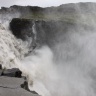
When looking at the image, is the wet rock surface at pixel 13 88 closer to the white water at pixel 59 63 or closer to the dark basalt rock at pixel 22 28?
the white water at pixel 59 63

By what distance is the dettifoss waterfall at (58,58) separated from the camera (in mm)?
15305

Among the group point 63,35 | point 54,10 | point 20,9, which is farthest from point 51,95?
point 54,10

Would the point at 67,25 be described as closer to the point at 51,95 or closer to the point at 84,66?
the point at 84,66

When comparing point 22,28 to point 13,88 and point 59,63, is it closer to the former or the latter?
point 59,63

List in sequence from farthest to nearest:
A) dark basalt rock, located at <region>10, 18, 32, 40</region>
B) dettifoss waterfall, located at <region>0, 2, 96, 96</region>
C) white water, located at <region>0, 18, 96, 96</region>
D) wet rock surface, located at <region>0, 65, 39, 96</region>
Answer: dark basalt rock, located at <region>10, 18, 32, 40</region>, dettifoss waterfall, located at <region>0, 2, 96, 96</region>, white water, located at <region>0, 18, 96, 96</region>, wet rock surface, located at <region>0, 65, 39, 96</region>

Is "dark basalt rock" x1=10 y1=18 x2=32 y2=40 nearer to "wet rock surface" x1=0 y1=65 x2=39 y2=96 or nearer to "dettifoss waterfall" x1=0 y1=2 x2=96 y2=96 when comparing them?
"dettifoss waterfall" x1=0 y1=2 x2=96 y2=96

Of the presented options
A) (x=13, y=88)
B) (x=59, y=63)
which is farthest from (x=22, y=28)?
(x=13, y=88)

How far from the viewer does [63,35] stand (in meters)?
19.2

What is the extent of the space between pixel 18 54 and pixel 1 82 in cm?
950

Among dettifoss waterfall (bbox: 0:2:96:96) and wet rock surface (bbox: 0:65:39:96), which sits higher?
dettifoss waterfall (bbox: 0:2:96:96)

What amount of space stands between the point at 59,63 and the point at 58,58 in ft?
1.24

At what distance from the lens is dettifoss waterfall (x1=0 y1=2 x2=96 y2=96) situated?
15305 millimetres

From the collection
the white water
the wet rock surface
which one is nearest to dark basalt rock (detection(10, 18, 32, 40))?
the white water

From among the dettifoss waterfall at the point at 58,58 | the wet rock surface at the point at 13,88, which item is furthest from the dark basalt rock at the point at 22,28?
the wet rock surface at the point at 13,88
